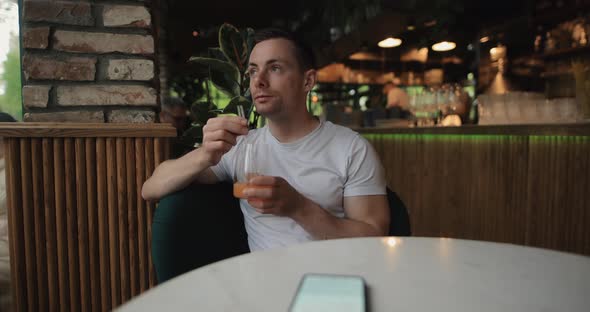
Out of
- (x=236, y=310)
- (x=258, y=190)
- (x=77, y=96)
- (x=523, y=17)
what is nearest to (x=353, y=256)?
(x=236, y=310)

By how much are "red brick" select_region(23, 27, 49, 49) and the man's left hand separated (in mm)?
1094

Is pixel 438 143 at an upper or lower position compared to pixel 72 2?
lower

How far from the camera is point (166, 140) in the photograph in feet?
5.08

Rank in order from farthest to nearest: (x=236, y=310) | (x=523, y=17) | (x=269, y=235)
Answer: (x=523, y=17)
(x=269, y=235)
(x=236, y=310)

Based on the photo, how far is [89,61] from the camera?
1568 mm

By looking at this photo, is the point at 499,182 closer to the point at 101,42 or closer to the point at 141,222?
the point at 141,222

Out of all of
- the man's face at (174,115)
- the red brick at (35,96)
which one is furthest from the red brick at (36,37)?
the man's face at (174,115)

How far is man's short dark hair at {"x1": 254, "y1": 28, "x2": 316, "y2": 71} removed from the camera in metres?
1.41

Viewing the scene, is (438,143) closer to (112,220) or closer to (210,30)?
(112,220)

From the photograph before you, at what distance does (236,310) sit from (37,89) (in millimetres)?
1448

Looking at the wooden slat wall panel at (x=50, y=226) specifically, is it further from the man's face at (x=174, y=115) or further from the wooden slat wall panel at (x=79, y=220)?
the man's face at (x=174, y=115)

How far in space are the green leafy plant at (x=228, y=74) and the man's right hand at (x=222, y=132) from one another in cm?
58

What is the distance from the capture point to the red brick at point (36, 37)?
1.50m

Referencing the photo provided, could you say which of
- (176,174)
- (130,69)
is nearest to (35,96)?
(130,69)
